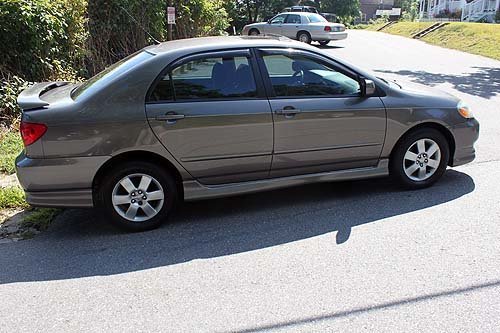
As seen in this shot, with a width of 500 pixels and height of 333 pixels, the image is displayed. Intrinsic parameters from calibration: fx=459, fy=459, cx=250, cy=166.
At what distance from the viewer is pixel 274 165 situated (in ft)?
14.6

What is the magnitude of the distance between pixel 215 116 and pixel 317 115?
39.8 inches

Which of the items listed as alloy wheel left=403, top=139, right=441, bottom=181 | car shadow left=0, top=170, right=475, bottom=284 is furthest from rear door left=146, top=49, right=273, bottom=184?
alloy wheel left=403, top=139, right=441, bottom=181

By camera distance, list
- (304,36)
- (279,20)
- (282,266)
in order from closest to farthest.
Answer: (282,266)
(304,36)
(279,20)

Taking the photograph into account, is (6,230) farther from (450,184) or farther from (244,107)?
(450,184)

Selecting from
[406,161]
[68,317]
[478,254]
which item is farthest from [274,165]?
[68,317]

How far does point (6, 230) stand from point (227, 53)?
Result: 2685 mm

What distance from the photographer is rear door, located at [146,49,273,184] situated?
4121 mm

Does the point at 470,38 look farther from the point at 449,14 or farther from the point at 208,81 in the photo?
the point at 449,14

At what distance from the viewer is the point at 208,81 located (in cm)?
429

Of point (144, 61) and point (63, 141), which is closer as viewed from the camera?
point (63, 141)

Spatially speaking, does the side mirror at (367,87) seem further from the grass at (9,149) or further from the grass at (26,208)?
the grass at (9,149)

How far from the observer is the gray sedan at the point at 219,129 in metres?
3.99

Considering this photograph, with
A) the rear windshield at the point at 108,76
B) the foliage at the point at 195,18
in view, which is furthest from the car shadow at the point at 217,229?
the foliage at the point at 195,18

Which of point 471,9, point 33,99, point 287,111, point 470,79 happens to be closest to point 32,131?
point 33,99
